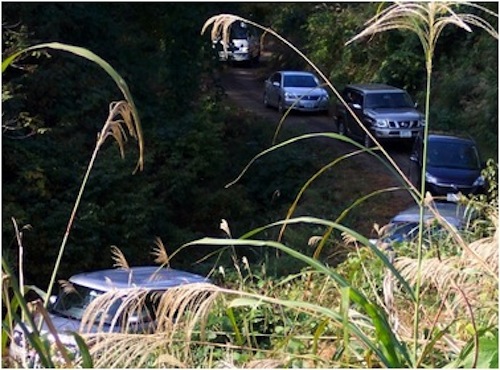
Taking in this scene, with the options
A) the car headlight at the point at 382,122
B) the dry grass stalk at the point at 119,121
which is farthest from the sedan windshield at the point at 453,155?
the dry grass stalk at the point at 119,121

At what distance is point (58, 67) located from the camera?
64.4 feet

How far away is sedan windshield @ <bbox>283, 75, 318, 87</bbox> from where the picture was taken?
28.8 metres

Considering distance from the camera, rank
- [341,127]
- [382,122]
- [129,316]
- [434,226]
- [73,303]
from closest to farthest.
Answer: [129,316]
[434,226]
[73,303]
[382,122]
[341,127]

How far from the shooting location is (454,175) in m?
18.8

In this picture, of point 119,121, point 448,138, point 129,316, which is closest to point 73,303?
point 129,316

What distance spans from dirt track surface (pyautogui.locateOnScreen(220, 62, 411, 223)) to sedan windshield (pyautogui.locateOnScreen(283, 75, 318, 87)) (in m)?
0.95

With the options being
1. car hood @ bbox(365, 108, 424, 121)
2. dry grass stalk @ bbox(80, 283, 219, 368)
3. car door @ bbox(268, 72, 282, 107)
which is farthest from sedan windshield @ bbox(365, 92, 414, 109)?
dry grass stalk @ bbox(80, 283, 219, 368)

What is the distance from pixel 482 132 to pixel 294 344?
74.2ft

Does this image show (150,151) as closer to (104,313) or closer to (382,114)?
(382,114)

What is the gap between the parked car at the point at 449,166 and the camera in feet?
60.6

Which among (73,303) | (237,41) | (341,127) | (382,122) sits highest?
(237,41)

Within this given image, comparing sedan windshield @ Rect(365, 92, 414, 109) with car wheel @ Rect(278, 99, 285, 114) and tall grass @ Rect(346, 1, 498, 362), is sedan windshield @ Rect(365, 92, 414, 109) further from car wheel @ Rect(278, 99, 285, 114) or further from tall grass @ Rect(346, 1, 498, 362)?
tall grass @ Rect(346, 1, 498, 362)

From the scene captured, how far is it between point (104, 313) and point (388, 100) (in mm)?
22087

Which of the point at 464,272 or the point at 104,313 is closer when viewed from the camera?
the point at 104,313
